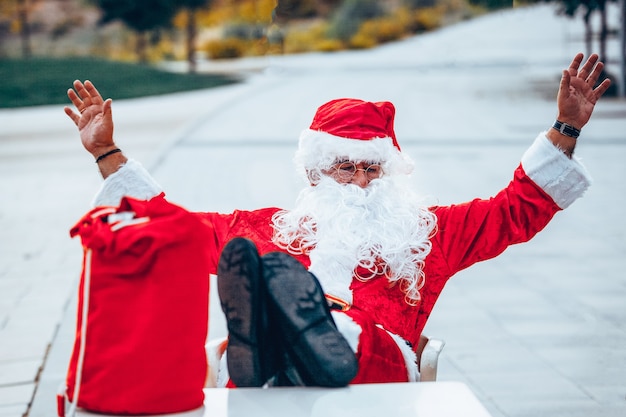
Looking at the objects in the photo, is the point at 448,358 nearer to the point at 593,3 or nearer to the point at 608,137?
the point at 608,137

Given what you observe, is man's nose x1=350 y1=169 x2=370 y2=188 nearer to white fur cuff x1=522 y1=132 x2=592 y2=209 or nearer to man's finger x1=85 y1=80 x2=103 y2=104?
white fur cuff x1=522 y1=132 x2=592 y2=209

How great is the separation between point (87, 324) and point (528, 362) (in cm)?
267

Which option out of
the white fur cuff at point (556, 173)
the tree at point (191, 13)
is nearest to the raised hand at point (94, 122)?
the white fur cuff at point (556, 173)

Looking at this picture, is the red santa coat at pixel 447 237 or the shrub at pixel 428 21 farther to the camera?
the shrub at pixel 428 21

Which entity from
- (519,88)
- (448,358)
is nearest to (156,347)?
(448,358)

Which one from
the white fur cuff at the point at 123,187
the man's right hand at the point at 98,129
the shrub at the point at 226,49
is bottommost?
the shrub at the point at 226,49

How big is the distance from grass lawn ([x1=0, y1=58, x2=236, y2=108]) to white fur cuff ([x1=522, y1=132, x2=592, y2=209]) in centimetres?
2043

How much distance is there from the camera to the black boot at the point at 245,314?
6.88 feet

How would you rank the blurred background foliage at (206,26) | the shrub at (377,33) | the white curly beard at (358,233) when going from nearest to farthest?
the white curly beard at (358,233) < the blurred background foliage at (206,26) < the shrub at (377,33)

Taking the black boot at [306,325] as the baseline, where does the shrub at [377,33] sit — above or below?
below

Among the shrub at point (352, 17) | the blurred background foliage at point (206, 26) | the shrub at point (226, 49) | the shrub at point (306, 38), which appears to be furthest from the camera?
the shrub at point (226, 49)

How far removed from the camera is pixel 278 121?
15055 millimetres

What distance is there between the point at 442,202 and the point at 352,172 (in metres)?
4.81

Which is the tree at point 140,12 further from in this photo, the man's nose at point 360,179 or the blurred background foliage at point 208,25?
the man's nose at point 360,179
